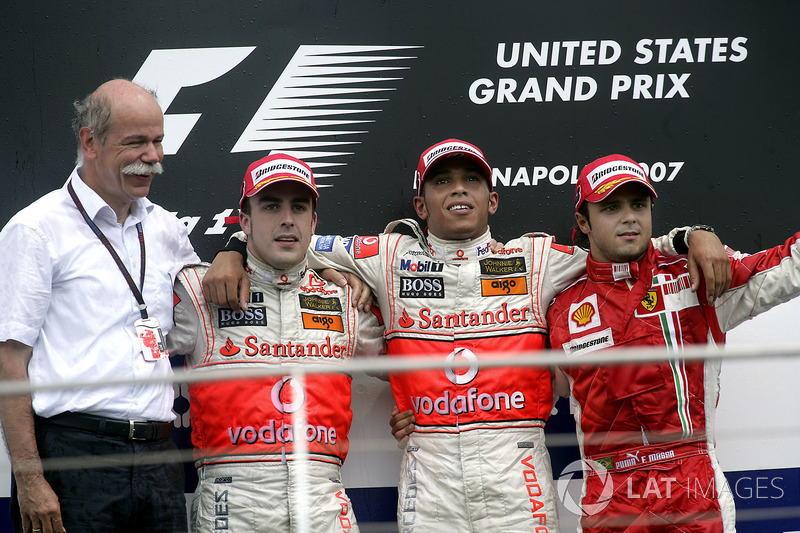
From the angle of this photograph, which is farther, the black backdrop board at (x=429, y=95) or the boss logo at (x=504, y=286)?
the black backdrop board at (x=429, y=95)

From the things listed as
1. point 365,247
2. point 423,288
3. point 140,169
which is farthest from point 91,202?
point 423,288

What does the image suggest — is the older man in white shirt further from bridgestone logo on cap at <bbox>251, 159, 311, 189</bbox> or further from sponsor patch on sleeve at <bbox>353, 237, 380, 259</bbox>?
sponsor patch on sleeve at <bbox>353, 237, 380, 259</bbox>

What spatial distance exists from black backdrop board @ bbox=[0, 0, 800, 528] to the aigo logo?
2.85ft

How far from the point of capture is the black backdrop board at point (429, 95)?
315cm

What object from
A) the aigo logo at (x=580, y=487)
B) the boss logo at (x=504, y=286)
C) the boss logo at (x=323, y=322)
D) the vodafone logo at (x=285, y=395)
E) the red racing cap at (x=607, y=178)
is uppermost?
the red racing cap at (x=607, y=178)

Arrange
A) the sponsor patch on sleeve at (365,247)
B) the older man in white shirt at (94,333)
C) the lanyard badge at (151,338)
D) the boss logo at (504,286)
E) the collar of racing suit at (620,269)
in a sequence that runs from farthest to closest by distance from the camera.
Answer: the sponsor patch on sleeve at (365,247)
the boss logo at (504,286)
the collar of racing suit at (620,269)
the lanyard badge at (151,338)
the older man in white shirt at (94,333)

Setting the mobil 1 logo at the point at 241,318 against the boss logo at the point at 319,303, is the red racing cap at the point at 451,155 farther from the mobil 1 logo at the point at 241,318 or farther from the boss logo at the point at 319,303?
the mobil 1 logo at the point at 241,318

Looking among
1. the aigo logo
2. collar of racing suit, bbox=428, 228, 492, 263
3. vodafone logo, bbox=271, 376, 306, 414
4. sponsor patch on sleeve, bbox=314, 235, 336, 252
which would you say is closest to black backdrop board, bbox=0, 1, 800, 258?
sponsor patch on sleeve, bbox=314, 235, 336, 252

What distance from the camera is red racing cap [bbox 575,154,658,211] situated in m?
2.69

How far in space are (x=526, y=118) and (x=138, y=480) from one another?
188cm

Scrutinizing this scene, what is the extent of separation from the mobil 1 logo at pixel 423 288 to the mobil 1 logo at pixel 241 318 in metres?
0.47

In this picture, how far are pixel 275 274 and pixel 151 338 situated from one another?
47 centimetres

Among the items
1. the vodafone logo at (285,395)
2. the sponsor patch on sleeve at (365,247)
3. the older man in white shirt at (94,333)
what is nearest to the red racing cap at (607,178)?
the sponsor patch on sleeve at (365,247)

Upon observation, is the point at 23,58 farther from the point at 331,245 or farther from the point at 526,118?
the point at 526,118
